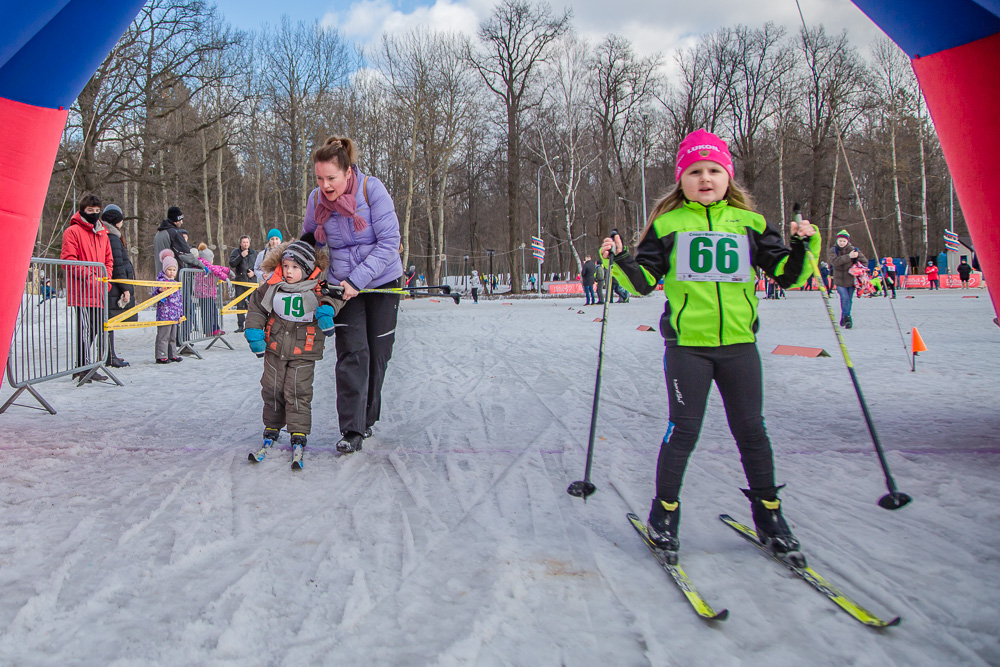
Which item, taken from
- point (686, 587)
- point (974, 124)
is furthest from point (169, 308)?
point (974, 124)

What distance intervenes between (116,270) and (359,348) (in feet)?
18.4

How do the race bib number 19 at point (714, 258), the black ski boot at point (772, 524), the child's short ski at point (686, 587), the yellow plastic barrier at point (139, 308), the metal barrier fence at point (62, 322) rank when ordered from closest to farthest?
the child's short ski at point (686, 587) < the black ski boot at point (772, 524) < the race bib number 19 at point (714, 258) < the metal barrier fence at point (62, 322) < the yellow plastic barrier at point (139, 308)

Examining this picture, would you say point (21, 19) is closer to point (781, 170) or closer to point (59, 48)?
point (59, 48)

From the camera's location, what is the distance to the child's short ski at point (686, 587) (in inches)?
84.2

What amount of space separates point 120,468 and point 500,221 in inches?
2027

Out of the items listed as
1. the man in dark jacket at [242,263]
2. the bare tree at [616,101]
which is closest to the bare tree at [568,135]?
the bare tree at [616,101]

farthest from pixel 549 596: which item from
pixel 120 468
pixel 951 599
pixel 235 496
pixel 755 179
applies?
pixel 755 179

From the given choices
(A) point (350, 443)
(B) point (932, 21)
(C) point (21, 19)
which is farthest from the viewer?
(A) point (350, 443)

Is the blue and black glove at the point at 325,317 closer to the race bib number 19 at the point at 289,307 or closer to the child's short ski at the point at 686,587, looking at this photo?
the race bib number 19 at the point at 289,307

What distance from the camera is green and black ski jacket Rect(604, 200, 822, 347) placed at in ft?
8.67

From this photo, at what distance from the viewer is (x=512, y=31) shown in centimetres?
3178

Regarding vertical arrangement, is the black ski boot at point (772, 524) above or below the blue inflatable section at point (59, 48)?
below

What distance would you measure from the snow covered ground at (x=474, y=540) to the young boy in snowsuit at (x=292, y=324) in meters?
0.40

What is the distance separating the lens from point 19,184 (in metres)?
3.49
